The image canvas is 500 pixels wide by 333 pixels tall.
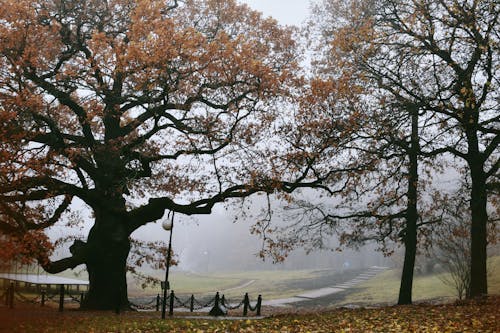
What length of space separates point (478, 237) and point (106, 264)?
46.5ft

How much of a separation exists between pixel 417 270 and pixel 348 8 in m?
36.1

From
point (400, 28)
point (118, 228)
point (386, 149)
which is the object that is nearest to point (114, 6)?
point (118, 228)

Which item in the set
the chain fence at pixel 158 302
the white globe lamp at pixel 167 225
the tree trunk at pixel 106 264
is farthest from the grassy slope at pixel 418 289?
the white globe lamp at pixel 167 225

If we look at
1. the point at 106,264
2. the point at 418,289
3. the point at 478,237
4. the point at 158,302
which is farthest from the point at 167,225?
the point at 418,289

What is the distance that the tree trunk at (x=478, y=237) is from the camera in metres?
14.5

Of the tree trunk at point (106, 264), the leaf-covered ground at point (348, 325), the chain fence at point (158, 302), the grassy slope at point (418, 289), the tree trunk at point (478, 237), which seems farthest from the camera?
the grassy slope at point (418, 289)

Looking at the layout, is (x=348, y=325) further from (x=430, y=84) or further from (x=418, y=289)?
(x=418, y=289)

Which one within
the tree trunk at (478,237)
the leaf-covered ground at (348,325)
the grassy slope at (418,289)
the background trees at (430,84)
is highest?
the background trees at (430,84)

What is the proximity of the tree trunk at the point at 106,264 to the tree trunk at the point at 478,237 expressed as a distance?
13329 mm

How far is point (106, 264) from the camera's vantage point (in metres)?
17.9

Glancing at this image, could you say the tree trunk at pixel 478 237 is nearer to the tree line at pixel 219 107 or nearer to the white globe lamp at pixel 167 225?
the tree line at pixel 219 107

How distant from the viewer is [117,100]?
15.9 meters

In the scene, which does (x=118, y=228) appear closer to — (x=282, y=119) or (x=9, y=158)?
(x=9, y=158)

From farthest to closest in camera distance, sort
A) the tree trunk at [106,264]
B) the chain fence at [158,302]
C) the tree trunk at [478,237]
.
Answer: the chain fence at [158,302]
the tree trunk at [106,264]
the tree trunk at [478,237]
